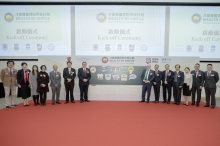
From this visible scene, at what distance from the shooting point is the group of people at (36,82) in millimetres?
4883

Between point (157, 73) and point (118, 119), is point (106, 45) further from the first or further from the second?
point (118, 119)

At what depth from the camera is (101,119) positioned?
3799 millimetres

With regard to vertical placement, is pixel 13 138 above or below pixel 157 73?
below

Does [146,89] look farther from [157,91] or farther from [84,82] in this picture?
[84,82]

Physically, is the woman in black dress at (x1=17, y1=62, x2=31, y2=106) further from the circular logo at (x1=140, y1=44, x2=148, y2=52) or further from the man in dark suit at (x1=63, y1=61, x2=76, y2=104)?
the circular logo at (x1=140, y1=44, x2=148, y2=52)

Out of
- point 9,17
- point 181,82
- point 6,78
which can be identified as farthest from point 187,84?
point 9,17

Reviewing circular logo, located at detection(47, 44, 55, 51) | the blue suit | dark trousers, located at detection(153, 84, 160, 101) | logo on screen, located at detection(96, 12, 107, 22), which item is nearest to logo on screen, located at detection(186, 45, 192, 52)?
the blue suit

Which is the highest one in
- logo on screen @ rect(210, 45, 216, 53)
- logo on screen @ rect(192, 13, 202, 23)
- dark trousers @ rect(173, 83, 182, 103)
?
logo on screen @ rect(192, 13, 202, 23)

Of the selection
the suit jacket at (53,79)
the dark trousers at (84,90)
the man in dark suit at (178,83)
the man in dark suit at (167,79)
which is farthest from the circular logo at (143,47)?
the suit jacket at (53,79)

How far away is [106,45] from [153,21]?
218cm

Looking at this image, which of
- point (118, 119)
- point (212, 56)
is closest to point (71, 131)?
point (118, 119)

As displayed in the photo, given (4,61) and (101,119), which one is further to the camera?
(4,61)

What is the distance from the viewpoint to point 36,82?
5316 millimetres

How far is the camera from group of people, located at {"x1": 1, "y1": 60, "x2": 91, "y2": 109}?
16.0 ft
